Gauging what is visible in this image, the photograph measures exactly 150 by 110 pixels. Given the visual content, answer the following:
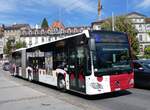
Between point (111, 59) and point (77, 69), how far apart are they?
1.63 metres

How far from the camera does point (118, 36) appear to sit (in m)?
12.3

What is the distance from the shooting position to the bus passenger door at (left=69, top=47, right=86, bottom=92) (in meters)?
11.9

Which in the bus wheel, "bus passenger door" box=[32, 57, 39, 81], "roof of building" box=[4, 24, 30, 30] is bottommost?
the bus wheel

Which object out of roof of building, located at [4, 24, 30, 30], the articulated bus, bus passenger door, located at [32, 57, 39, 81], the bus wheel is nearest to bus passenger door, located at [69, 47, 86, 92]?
the articulated bus

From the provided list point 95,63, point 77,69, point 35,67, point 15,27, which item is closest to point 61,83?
point 77,69

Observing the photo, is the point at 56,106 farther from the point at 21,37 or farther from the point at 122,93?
the point at 21,37

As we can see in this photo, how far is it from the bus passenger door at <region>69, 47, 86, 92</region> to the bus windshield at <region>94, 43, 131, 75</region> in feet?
2.40

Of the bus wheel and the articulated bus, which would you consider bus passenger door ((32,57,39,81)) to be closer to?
the bus wheel

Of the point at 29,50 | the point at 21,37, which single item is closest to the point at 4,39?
the point at 21,37

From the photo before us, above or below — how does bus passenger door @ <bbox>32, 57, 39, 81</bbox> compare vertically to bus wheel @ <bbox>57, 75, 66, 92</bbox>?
above

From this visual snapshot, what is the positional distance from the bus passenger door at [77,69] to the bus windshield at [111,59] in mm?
733

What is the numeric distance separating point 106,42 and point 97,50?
2.12ft

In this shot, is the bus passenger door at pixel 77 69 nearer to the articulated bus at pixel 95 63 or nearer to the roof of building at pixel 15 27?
the articulated bus at pixel 95 63

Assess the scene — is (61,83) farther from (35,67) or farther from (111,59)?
(35,67)
